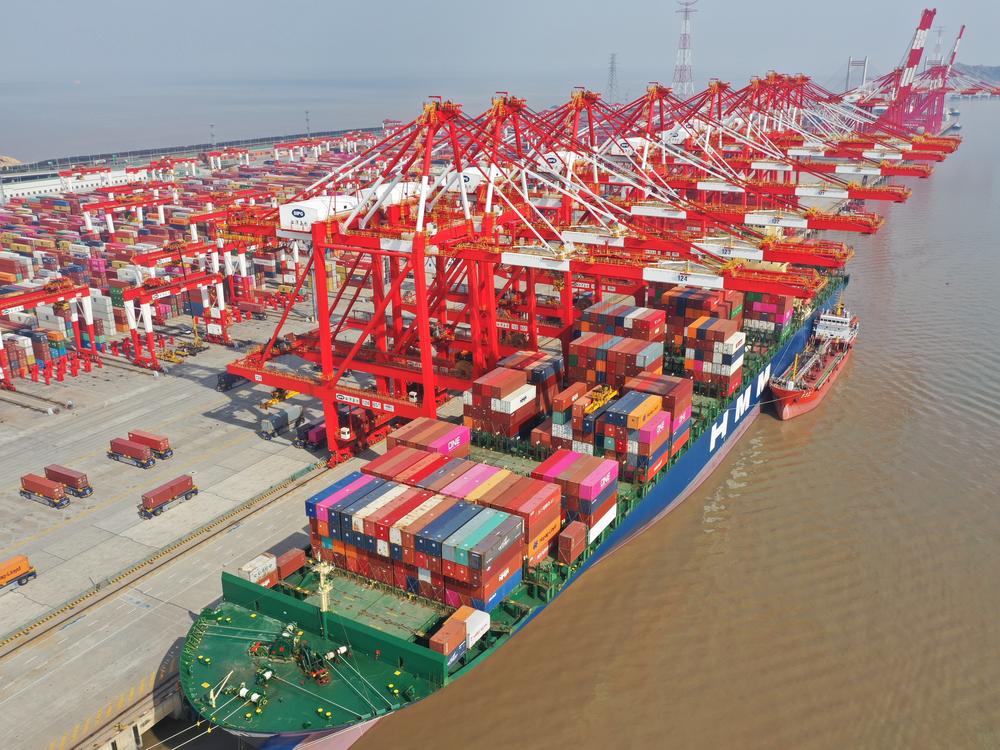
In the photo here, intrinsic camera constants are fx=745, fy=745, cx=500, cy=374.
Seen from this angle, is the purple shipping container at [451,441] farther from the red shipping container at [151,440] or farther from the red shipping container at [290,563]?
the red shipping container at [151,440]

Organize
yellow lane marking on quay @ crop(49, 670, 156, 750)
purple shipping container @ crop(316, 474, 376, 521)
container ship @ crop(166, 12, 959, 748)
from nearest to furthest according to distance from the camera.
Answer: yellow lane marking on quay @ crop(49, 670, 156, 750)
container ship @ crop(166, 12, 959, 748)
purple shipping container @ crop(316, 474, 376, 521)

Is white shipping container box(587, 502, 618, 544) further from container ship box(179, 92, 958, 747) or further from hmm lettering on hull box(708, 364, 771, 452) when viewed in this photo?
hmm lettering on hull box(708, 364, 771, 452)

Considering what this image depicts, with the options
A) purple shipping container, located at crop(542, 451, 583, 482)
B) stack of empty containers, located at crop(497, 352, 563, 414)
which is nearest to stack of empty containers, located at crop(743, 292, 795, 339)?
stack of empty containers, located at crop(497, 352, 563, 414)

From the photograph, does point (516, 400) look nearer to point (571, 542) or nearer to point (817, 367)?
point (571, 542)

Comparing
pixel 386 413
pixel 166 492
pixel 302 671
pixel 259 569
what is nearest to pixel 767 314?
pixel 386 413

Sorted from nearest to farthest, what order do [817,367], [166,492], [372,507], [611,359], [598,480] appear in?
[372,507] → [598,480] → [166,492] → [611,359] → [817,367]
